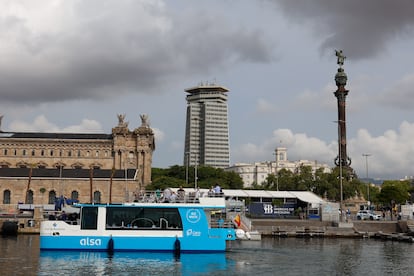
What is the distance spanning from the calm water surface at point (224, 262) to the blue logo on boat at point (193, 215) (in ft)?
9.01

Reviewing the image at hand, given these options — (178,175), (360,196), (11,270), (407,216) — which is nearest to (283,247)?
(11,270)

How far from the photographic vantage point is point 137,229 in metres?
41.1

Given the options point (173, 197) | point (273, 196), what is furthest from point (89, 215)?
point (273, 196)

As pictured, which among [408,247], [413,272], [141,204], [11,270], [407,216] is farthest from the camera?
[407,216]

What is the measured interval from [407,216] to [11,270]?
55.5m

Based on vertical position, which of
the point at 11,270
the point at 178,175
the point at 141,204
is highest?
the point at 178,175

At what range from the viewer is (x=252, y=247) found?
157 ft

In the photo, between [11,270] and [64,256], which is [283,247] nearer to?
[64,256]

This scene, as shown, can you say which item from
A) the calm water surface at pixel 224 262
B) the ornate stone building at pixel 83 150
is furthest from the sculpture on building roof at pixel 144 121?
the calm water surface at pixel 224 262

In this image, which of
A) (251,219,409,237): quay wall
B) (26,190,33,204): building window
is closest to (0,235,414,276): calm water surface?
(251,219,409,237): quay wall

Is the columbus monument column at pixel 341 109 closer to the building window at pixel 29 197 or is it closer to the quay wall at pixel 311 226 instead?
the quay wall at pixel 311 226

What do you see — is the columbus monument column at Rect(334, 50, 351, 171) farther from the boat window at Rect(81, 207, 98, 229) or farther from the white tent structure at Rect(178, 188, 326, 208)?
the boat window at Rect(81, 207, 98, 229)

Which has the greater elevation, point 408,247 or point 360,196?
point 360,196

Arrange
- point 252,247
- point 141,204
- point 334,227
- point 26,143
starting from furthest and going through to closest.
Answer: point 26,143 → point 334,227 → point 252,247 → point 141,204
